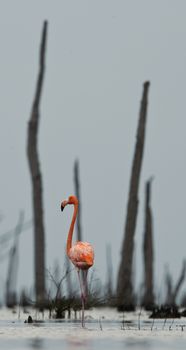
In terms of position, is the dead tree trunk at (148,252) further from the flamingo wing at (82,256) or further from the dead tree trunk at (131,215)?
the flamingo wing at (82,256)

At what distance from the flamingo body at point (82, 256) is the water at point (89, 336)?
0.77 metres

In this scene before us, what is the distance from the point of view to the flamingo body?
619 inches

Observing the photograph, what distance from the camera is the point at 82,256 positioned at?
1574cm

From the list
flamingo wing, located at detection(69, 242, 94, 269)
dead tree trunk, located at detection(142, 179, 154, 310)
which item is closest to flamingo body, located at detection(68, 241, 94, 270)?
flamingo wing, located at detection(69, 242, 94, 269)

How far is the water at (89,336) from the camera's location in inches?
462

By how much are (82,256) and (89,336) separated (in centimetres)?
269

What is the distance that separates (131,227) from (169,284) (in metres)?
2.22

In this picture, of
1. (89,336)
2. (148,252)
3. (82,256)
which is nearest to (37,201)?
(148,252)

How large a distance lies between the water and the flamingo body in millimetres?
775

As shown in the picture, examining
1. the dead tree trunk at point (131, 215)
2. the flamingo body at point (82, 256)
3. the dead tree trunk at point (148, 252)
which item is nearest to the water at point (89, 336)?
the flamingo body at point (82, 256)

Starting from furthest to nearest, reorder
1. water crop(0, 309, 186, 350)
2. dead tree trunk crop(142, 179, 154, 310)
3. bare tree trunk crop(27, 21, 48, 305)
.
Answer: dead tree trunk crop(142, 179, 154, 310)
bare tree trunk crop(27, 21, 48, 305)
water crop(0, 309, 186, 350)

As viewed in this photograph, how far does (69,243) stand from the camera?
16609 mm

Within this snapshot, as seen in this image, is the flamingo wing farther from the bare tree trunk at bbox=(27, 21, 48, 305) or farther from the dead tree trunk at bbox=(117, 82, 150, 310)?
the bare tree trunk at bbox=(27, 21, 48, 305)

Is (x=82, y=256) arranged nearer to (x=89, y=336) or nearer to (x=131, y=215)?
(x=89, y=336)
